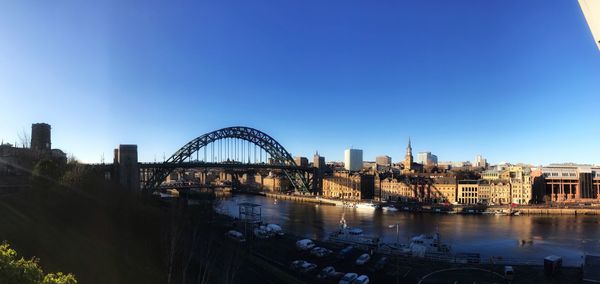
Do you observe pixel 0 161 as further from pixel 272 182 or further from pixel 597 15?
pixel 272 182

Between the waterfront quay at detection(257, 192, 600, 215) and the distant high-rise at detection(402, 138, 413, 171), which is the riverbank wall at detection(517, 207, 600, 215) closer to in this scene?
the waterfront quay at detection(257, 192, 600, 215)

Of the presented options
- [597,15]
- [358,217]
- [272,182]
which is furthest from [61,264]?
[272,182]

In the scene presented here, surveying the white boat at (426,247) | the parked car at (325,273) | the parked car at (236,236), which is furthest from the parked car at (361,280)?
the parked car at (236,236)

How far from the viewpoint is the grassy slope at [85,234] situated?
968 centimetres

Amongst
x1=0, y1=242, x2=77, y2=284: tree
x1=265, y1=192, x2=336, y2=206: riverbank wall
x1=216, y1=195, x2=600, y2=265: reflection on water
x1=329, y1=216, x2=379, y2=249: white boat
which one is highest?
x1=0, y1=242, x2=77, y2=284: tree

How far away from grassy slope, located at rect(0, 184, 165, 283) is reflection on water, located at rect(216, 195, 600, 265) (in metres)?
12.5

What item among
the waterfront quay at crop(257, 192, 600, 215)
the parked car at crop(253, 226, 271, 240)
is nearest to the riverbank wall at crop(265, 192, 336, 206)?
the waterfront quay at crop(257, 192, 600, 215)

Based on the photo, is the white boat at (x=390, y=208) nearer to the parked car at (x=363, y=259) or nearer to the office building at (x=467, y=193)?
the office building at (x=467, y=193)

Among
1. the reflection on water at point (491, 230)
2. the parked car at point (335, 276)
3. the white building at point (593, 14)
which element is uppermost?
the white building at point (593, 14)

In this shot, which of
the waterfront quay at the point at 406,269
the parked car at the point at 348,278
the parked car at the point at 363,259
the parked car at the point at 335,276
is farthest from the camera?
the parked car at the point at 363,259

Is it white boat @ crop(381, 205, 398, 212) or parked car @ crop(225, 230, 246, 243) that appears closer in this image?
parked car @ crop(225, 230, 246, 243)

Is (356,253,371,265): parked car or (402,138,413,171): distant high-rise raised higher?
(402,138,413,171): distant high-rise

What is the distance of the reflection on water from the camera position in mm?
22094

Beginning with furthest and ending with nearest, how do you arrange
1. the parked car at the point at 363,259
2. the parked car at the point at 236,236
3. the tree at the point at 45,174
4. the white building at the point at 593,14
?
the parked car at the point at 236,236 < the tree at the point at 45,174 < the parked car at the point at 363,259 < the white building at the point at 593,14
